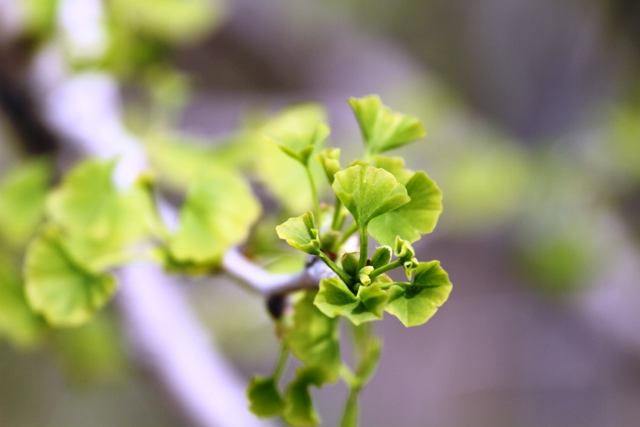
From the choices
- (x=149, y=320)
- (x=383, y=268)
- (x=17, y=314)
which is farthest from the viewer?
(x=149, y=320)

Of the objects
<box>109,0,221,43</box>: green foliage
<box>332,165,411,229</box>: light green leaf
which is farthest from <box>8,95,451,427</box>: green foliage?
<box>109,0,221,43</box>: green foliage

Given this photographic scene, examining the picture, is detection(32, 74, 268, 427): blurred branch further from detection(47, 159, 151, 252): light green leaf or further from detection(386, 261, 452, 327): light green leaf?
detection(386, 261, 452, 327): light green leaf

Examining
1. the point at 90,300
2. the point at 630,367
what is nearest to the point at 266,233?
the point at 90,300

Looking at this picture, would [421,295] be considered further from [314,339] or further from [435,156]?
[435,156]

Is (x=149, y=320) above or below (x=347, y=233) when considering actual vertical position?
below

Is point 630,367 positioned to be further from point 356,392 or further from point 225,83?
point 356,392

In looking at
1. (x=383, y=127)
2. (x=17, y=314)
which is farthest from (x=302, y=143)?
(x=17, y=314)
